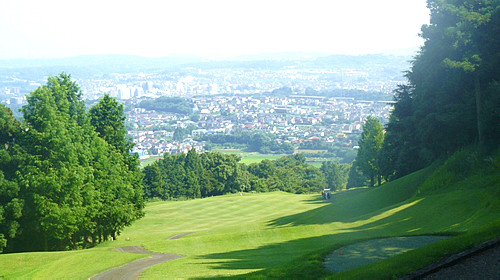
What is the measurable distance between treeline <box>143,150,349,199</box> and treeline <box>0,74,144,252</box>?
5174cm

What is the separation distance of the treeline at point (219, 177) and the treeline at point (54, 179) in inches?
2037

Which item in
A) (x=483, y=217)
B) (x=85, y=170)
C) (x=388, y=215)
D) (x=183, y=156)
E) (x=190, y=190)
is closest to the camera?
(x=483, y=217)

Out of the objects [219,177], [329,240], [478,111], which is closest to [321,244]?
[329,240]

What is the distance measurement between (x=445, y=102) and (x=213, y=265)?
76.6 ft

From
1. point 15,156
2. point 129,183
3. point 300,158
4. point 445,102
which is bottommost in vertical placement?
point 300,158

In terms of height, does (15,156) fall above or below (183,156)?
above

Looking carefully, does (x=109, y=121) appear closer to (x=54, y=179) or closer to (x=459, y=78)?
(x=54, y=179)

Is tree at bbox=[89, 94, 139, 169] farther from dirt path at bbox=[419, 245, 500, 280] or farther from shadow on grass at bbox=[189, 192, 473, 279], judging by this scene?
dirt path at bbox=[419, 245, 500, 280]

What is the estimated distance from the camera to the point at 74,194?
36.9m

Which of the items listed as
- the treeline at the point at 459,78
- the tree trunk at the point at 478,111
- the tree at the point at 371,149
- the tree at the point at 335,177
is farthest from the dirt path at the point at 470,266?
the tree at the point at 335,177

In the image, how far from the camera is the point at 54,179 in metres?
35.9

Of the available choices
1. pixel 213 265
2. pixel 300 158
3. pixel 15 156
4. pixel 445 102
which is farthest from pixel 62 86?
pixel 300 158

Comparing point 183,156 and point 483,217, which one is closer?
point 483,217

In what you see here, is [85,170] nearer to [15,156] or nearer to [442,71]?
[15,156]
